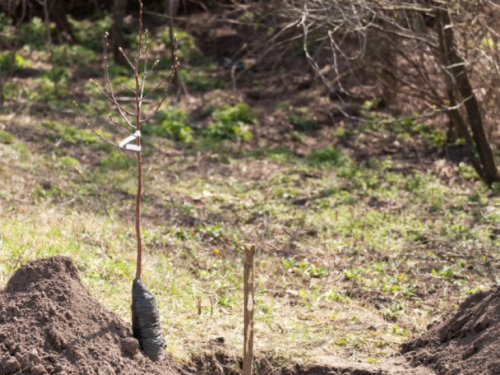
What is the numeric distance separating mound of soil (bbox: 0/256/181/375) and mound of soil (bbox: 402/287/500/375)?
161 centimetres

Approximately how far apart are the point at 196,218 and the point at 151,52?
11.2 meters

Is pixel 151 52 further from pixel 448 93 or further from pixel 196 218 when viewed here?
pixel 196 218

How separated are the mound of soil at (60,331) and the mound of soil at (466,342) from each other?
63.5 inches

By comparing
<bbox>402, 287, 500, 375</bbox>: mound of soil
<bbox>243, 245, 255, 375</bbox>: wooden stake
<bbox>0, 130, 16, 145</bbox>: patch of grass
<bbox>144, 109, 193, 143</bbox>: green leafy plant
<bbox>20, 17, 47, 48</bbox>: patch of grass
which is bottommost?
<bbox>402, 287, 500, 375</bbox>: mound of soil

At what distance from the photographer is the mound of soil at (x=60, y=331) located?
11.3ft

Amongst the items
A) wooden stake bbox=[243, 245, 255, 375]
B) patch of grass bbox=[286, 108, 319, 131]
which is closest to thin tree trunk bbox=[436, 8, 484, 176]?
patch of grass bbox=[286, 108, 319, 131]

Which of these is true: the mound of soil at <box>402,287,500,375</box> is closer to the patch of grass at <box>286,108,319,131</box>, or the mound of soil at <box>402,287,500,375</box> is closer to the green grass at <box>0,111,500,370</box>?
the green grass at <box>0,111,500,370</box>

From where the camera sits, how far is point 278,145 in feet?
39.5

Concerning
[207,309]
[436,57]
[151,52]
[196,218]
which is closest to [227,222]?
[196,218]

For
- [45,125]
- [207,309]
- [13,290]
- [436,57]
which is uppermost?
[436,57]

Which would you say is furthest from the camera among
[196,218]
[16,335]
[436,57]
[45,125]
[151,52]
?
[151,52]

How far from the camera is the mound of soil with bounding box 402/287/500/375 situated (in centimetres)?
390

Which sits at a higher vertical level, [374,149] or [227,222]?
[374,149]

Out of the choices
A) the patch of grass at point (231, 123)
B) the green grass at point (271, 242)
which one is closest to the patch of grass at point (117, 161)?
the green grass at point (271, 242)
